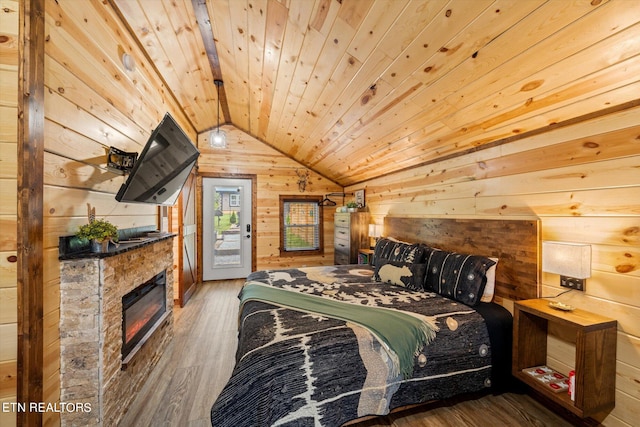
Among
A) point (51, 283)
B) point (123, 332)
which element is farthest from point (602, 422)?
point (51, 283)

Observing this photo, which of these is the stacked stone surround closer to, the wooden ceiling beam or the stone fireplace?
the stone fireplace

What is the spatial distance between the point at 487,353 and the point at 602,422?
2.10 feet

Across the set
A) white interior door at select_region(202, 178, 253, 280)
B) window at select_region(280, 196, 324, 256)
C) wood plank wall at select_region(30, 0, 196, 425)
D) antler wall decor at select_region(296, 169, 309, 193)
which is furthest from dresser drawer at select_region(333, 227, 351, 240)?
wood plank wall at select_region(30, 0, 196, 425)

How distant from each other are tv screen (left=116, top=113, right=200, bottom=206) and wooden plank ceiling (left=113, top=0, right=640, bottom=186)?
97 centimetres

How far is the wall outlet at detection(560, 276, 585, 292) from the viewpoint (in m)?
1.62

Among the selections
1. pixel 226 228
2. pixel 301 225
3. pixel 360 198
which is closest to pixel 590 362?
pixel 360 198

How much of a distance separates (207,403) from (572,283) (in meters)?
2.63

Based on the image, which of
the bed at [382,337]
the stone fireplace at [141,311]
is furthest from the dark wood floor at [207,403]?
the stone fireplace at [141,311]

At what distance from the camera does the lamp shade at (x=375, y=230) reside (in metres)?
4.05

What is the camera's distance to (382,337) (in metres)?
1.57

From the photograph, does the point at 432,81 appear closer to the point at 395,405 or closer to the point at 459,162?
the point at 459,162

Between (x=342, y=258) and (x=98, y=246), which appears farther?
(x=342, y=258)

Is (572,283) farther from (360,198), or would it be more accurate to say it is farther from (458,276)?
(360,198)

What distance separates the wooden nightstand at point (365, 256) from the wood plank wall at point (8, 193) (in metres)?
3.54
